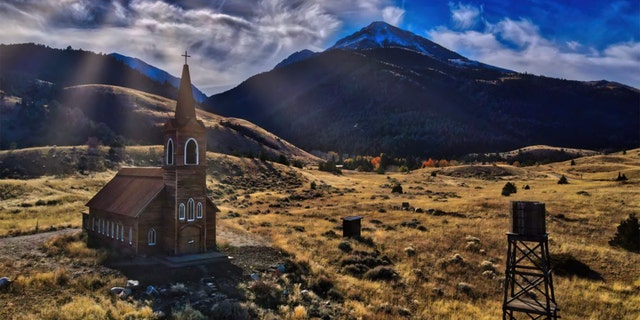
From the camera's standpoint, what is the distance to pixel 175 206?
83.5 ft

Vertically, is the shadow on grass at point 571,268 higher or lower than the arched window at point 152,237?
lower

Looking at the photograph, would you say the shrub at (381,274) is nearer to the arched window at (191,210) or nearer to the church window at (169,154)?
the arched window at (191,210)

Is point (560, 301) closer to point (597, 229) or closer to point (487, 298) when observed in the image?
point (487, 298)

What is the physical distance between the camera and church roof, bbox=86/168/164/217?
26297mm

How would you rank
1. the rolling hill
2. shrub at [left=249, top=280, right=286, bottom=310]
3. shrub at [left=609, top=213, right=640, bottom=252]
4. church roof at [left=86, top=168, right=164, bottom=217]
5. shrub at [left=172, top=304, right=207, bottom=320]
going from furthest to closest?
the rolling hill → shrub at [left=609, top=213, right=640, bottom=252] → church roof at [left=86, top=168, right=164, bottom=217] → shrub at [left=249, top=280, right=286, bottom=310] → shrub at [left=172, top=304, right=207, bottom=320]

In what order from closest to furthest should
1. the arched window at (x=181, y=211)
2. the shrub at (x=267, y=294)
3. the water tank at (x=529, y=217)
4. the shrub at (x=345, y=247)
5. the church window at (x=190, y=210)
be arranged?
the water tank at (x=529, y=217), the shrub at (x=267, y=294), the arched window at (x=181, y=211), the church window at (x=190, y=210), the shrub at (x=345, y=247)

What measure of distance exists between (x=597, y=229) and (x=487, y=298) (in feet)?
57.4

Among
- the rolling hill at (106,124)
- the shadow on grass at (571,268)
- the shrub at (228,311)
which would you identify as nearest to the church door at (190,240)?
the shrub at (228,311)

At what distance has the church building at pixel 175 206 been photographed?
25516mm

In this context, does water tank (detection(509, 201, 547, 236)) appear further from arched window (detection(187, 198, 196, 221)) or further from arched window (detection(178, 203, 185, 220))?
arched window (detection(178, 203, 185, 220))

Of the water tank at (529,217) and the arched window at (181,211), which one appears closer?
the water tank at (529,217)

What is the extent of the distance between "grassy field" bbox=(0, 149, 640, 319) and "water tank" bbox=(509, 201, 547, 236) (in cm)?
449

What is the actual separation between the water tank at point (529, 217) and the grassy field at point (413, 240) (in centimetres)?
449

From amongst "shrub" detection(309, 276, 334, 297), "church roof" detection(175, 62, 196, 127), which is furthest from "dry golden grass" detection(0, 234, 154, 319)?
"church roof" detection(175, 62, 196, 127)
